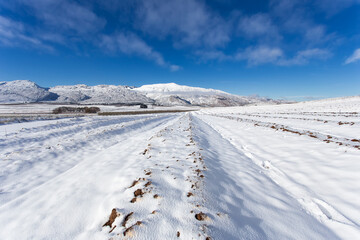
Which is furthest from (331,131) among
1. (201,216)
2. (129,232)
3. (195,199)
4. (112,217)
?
(112,217)

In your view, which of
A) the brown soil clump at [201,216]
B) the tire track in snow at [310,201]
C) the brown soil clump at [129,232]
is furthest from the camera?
the tire track in snow at [310,201]

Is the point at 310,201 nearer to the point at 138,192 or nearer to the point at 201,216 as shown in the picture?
the point at 201,216

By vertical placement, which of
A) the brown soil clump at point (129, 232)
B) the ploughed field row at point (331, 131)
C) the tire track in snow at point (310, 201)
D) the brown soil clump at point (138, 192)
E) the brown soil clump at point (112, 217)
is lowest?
the tire track in snow at point (310, 201)

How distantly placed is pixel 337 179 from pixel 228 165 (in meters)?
3.31

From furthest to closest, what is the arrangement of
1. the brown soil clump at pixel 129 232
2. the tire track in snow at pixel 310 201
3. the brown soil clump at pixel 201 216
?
the tire track in snow at pixel 310 201
the brown soil clump at pixel 201 216
the brown soil clump at pixel 129 232

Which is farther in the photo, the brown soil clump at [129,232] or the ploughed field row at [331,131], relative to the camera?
the ploughed field row at [331,131]

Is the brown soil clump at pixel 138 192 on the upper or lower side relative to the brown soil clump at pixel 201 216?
lower

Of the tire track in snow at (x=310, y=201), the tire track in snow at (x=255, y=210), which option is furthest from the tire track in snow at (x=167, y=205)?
the tire track in snow at (x=310, y=201)

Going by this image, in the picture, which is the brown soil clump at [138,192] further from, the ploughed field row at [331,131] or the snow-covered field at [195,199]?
the ploughed field row at [331,131]

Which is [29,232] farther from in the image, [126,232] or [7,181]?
[7,181]

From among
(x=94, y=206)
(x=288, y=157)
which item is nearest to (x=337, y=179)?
(x=288, y=157)

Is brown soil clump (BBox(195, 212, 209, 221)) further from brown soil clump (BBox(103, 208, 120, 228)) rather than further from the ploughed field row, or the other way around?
the ploughed field row

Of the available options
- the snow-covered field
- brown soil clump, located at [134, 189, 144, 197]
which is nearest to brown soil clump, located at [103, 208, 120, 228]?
the snow-covered field

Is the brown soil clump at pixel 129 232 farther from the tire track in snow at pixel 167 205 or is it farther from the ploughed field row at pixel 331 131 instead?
the ploughed field row at pixel 331 131
